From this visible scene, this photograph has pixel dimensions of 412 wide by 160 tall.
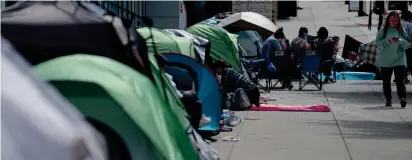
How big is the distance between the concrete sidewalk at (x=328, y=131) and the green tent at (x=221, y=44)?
997mm

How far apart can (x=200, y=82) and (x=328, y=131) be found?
6.38ft

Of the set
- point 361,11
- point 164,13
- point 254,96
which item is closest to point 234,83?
point 254,96

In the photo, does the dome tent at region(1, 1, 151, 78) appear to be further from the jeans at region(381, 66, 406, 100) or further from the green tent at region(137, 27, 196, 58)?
the jeans at region(381, 66, 406, 100)

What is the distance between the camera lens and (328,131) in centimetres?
1164

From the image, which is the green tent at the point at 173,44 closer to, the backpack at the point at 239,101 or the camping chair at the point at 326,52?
the backpack at the point at 239,101

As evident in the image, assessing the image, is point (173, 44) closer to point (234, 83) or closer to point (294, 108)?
point (234, 83)

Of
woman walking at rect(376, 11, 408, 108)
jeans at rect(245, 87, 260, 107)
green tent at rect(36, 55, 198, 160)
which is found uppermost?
green tent at rect(36, 55, 198, 160)

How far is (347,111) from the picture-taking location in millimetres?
14188

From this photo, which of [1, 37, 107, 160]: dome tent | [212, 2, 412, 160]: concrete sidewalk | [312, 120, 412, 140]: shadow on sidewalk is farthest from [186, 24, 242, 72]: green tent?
[1, 37, 107, 160]: dome tent

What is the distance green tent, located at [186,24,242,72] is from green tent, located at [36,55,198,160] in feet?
36.8

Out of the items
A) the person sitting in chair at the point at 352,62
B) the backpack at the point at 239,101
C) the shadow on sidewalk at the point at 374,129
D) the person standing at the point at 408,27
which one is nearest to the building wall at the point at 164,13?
the person sitting in chair at the point at 352,62

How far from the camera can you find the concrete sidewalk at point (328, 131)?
9.77 meters

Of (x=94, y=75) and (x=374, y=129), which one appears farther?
(x=374, y=129)

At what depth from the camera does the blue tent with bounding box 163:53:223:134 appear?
10342 mm
